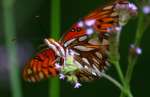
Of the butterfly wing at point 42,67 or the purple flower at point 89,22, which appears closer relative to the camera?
the purple flower at point 89,22

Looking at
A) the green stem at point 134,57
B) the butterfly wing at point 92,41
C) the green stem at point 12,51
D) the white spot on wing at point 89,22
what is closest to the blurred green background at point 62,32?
the green stem at point 12,51

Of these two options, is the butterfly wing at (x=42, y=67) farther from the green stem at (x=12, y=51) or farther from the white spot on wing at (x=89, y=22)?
the green stem at (x=12, y=51)

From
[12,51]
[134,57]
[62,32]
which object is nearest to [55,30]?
[12,51]

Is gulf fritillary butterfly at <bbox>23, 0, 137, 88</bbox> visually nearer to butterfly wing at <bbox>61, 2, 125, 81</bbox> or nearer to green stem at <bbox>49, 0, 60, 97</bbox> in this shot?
butterfly wing at <bbox>61, 2, 125, 81</bbox>

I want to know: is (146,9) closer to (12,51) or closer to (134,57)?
(134,57)

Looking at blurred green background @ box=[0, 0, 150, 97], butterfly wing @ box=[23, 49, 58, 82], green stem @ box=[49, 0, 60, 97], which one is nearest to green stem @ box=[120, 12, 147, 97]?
butterfly wing @ box=[23, 49, 58, 82]

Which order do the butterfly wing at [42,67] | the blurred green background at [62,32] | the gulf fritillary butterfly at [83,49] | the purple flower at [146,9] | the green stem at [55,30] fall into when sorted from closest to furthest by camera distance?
the purple flower at [146,9]
the gulf fritillary butterfly at [83,49]
the butterfly wing at [42,67]
the green stem at [55,30]
the blurred green background at [62,32]

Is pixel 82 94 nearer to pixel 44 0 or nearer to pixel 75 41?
pixel 44 0
